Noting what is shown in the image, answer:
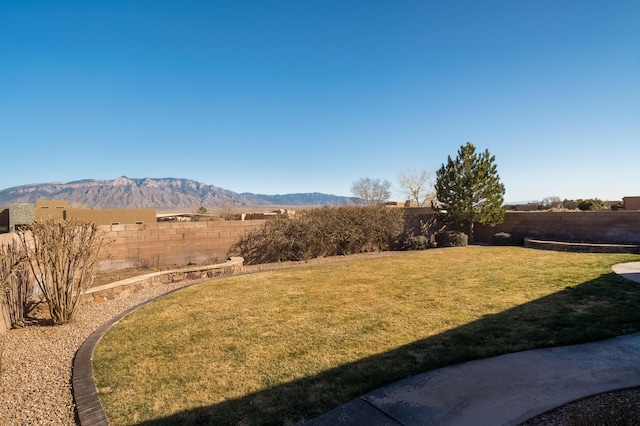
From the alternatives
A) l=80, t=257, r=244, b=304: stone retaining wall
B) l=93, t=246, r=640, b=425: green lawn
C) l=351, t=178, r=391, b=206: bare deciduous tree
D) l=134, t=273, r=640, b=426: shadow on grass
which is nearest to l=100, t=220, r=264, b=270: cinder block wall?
l=80, t=257, r=244, b=304: stone retaining wall

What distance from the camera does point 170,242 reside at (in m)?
13.1

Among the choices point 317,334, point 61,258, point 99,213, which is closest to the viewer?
point 317,334

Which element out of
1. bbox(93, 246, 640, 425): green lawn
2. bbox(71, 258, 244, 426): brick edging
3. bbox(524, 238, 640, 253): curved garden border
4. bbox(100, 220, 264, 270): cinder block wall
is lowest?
bbox(71, 258, 244, 426): brick edging

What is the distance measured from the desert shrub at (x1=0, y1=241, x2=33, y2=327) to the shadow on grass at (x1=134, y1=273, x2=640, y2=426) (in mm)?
4869

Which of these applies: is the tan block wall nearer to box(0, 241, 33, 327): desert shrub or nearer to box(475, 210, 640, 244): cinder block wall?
box(475, 210, 640, 244): cinder block wall

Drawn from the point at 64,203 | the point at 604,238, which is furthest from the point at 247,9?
the point at 64,203

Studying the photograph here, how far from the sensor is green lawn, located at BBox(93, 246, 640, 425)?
3799mm

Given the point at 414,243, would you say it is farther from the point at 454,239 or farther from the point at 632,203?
the point at 632,203

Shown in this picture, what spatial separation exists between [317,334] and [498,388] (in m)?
2.83

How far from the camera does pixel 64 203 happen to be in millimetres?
31375

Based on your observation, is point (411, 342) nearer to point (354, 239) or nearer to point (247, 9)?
point (354, 239)

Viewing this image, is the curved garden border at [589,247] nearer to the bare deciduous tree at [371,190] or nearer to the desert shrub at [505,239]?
the desert shrub at [505,239]

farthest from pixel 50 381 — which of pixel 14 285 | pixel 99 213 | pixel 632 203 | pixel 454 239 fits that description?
A: pixel 99 213

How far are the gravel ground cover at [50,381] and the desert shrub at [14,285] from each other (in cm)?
34
